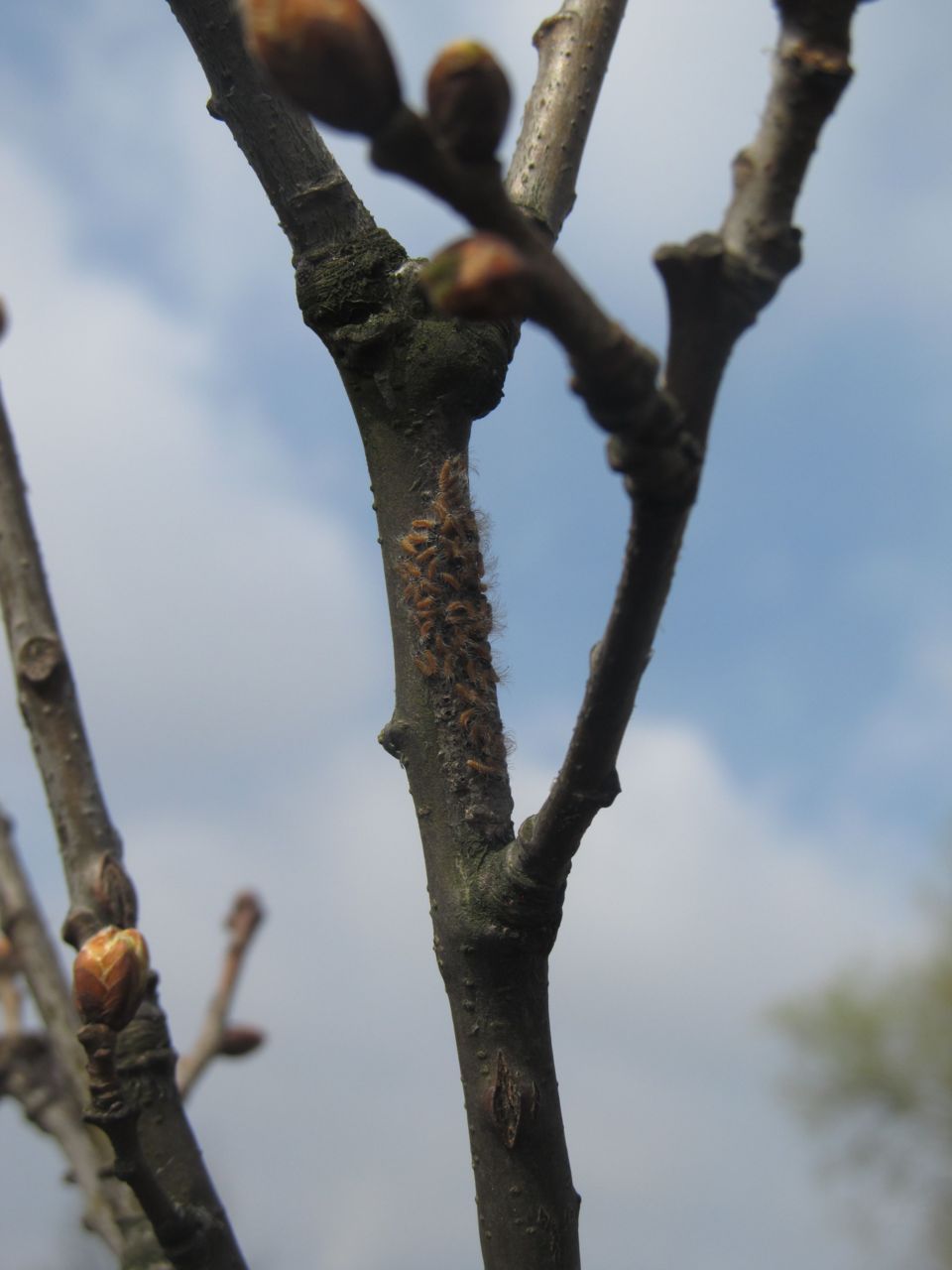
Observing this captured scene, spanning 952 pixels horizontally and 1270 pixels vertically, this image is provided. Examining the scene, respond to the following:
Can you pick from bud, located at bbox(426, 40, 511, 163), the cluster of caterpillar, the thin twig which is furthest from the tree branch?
bud, located at bbox(426, 40, 511, 163)

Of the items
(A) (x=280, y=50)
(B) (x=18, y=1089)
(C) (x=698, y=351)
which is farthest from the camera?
(B) (x=18, y=1089)

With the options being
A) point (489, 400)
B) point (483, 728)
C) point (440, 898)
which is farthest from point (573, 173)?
point (440, 898)

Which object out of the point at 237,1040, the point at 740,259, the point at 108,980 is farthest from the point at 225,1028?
the point at 740,259

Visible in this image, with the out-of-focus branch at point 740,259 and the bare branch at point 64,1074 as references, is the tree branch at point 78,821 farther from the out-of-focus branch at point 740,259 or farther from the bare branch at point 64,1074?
the out-of-focus branch at point 740,259

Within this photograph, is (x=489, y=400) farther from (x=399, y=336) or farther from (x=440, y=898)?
(x=440, y=898)

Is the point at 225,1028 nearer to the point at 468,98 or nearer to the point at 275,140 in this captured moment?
the point at 275,140

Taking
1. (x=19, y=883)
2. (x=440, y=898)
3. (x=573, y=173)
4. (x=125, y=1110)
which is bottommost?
(x=125, y=1110)

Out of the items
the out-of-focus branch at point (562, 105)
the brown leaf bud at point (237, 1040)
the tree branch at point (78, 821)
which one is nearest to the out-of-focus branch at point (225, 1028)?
the brown leaf bud at point (237, 1040)
